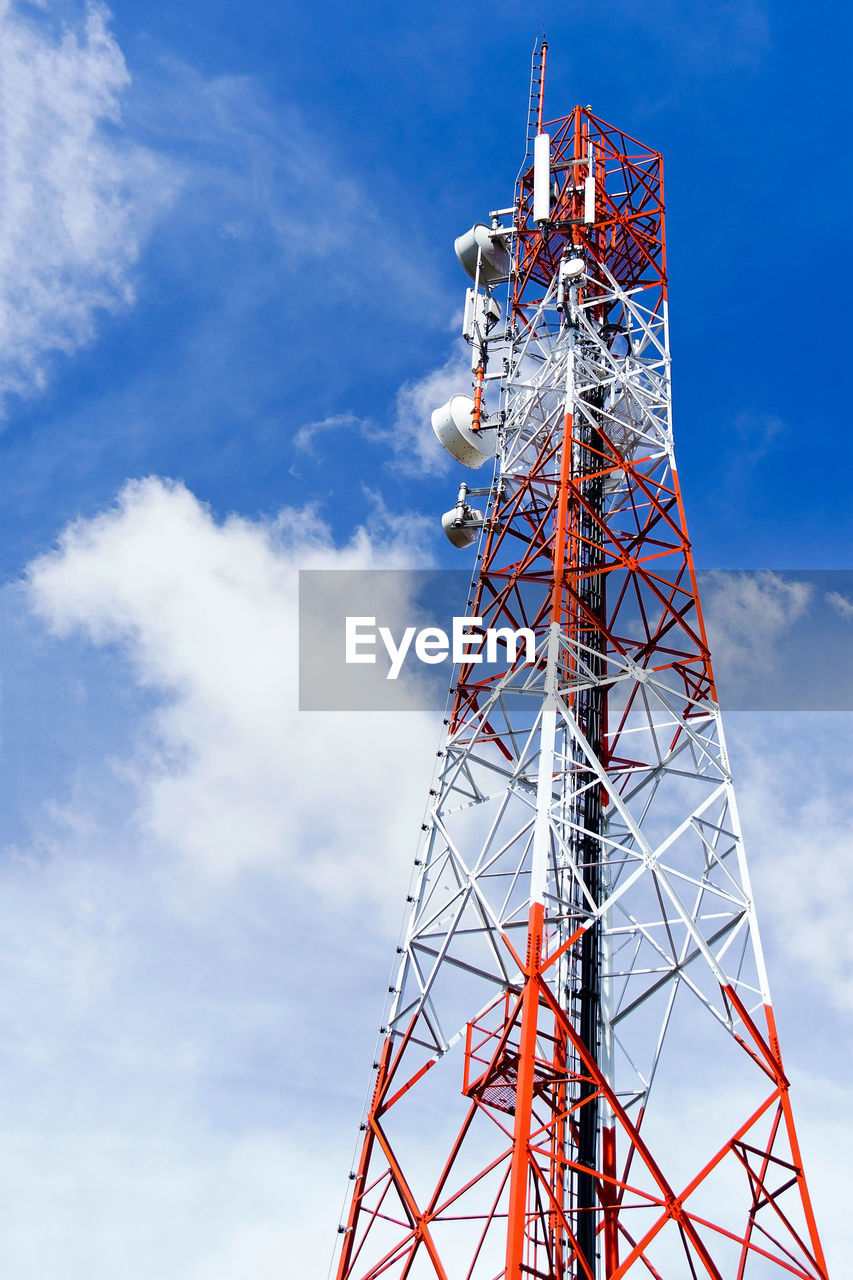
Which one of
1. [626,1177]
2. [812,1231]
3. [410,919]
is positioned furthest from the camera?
[410,919]

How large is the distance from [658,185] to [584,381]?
26.5ft

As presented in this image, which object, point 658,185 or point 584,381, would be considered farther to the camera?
point 658,185

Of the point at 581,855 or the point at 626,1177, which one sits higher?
the point at 581,855

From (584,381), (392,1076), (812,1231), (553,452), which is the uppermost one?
(584,381)

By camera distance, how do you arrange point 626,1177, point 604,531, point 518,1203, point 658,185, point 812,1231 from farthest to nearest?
point 658,185
point 604,531
point 626,1177
point 812,1231
point 518,1203

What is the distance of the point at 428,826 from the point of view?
24250mm

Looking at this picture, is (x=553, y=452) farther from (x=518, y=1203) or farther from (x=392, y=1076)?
(x=518, y=1203)

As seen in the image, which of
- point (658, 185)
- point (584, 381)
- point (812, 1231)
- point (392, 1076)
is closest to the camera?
point (812, 1231)

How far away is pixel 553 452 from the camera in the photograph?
92.6 feet

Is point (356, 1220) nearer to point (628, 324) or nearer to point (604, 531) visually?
point (604, 531)

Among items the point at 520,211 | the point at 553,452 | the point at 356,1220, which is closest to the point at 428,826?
the point at 356,1220

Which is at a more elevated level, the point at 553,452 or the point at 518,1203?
the point at 553,452

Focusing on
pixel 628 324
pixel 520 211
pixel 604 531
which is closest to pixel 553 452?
pixel 604 531

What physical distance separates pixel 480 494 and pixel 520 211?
383 inches
